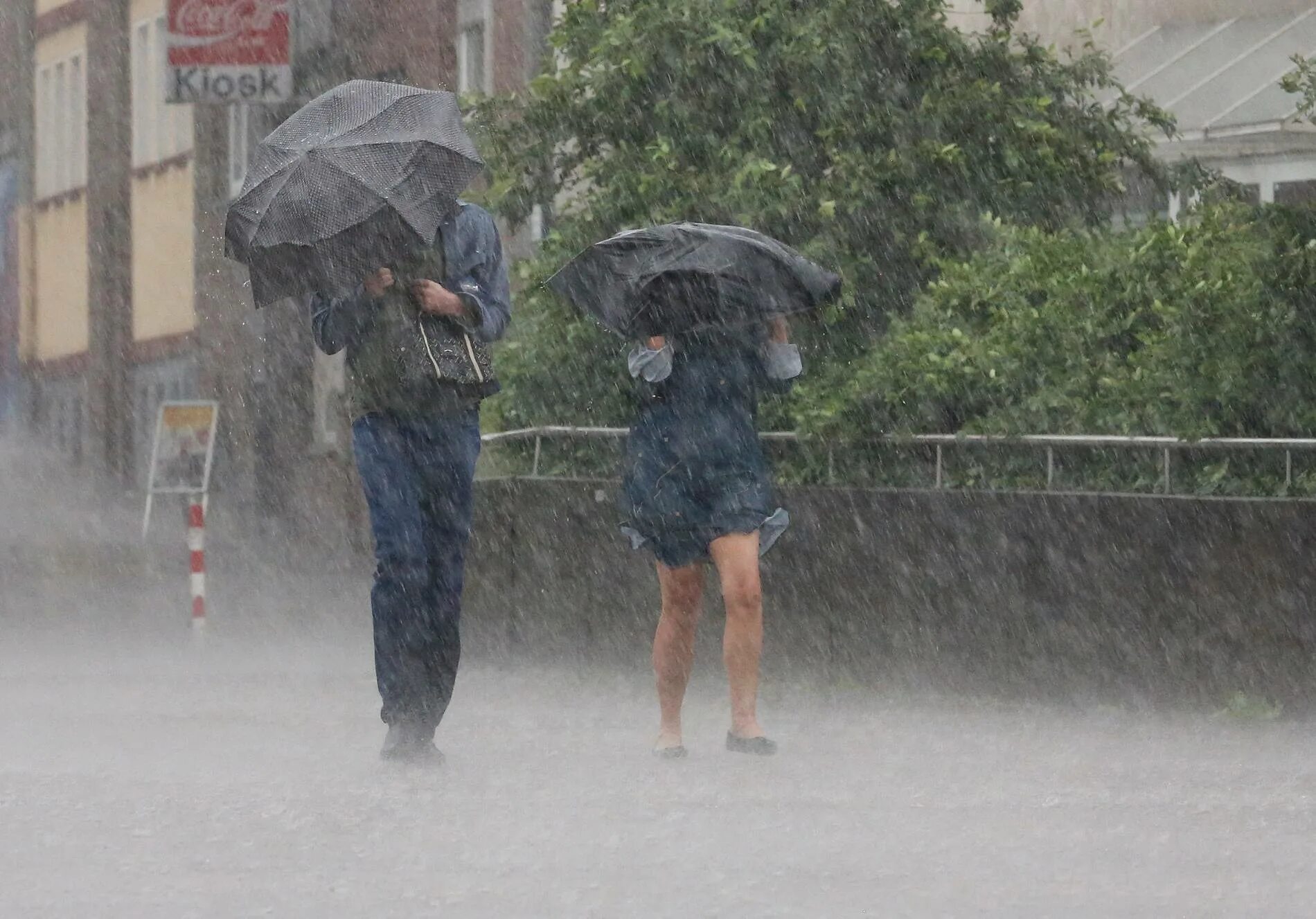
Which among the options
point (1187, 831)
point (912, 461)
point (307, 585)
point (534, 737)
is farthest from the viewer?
point (307, 585)

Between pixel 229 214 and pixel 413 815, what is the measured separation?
227cm

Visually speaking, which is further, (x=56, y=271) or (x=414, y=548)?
(x=56, y=271)

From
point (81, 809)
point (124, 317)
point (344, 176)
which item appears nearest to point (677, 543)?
point (344, 176)

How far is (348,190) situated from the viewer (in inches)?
333

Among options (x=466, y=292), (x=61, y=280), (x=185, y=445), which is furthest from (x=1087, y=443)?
(x=61, y=280)

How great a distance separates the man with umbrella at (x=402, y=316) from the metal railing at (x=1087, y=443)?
262 centimetres

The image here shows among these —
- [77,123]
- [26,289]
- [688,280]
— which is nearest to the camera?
[688,280]

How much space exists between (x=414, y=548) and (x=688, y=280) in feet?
3.97

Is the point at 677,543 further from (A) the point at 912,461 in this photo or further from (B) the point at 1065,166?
(B) the point at 1065,166

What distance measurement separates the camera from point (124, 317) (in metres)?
35.0

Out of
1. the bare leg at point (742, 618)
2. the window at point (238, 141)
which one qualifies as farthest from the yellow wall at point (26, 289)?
the bare leg at point (742, 618)

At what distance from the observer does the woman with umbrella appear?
876 centimetres

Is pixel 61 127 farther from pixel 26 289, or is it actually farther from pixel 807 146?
pixel 807 146

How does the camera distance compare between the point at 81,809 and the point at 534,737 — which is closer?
the point at 81,809
